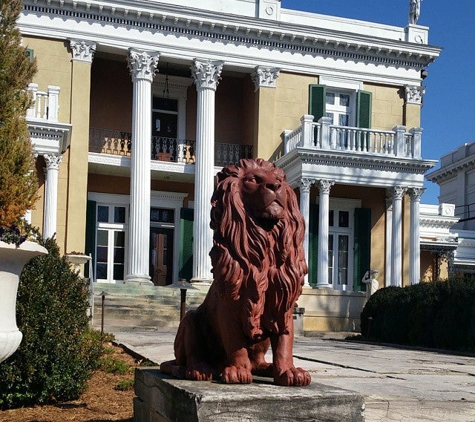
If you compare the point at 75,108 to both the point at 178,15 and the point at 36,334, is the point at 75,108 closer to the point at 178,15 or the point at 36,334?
the point at 178,15

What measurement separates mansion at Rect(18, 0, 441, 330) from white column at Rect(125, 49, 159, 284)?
0.14 feet

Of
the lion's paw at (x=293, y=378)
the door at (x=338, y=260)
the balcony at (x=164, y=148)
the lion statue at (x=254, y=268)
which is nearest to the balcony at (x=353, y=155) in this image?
the balcony at (x=164, y=148)

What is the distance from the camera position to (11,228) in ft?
17.0

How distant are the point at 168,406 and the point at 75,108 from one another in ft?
61.9

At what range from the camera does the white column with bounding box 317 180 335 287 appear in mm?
22109

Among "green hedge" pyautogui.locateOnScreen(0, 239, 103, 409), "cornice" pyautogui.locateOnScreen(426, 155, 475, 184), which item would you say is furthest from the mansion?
"cornice" pyautogui.locateOnScreen(426, 155, 475, 184)

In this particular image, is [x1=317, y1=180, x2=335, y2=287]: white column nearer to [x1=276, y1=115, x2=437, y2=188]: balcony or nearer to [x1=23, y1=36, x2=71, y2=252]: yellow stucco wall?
[x1=276, y1=115, x2=437, y2=188]: balcony

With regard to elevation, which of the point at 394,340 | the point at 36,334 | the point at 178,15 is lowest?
the point at 394,340

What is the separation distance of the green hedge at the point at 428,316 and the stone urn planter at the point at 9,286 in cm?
966

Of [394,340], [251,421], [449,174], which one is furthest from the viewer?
[449,174]

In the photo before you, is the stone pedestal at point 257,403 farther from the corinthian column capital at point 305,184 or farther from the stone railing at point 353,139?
the stone railing at point 353,139

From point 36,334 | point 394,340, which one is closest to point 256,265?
point 36,334

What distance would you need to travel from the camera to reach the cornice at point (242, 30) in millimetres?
21953

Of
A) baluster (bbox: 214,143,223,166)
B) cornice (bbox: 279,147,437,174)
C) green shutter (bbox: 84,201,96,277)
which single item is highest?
baluster (bbox: 214,143,223,166)
